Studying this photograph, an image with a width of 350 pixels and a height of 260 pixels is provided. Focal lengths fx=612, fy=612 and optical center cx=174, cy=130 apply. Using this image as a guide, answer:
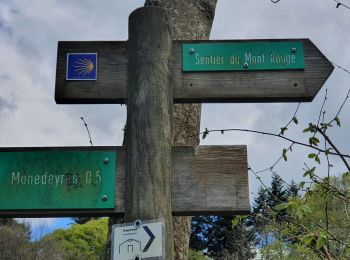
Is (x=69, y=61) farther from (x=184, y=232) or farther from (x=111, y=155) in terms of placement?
(x=184, y=232)

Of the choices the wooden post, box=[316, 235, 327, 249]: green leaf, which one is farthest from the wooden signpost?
box=[316, 235, 327, 249]: green leaf

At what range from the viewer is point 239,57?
3.21 m

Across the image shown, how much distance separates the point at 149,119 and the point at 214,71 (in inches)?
19.6

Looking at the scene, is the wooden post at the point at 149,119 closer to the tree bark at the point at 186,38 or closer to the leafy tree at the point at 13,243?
the tree bark at the point at 186,38

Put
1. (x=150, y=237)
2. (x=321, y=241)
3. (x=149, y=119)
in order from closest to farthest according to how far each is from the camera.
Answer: (x=150, y=237)
(x=149, y=119)
(x=321, y=241)

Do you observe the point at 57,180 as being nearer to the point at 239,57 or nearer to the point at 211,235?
the point at 239,57

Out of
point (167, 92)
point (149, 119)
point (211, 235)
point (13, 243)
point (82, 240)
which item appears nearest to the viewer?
point (149, 119)

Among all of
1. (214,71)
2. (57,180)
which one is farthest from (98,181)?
(214,71)

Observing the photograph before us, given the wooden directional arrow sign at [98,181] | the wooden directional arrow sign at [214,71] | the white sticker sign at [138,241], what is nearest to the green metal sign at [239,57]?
the wooden directional arrow sign at [214,71]

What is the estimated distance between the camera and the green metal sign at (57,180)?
2.95m

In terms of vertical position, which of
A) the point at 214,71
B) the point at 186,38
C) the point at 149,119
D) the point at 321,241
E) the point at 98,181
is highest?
the point at 186,38

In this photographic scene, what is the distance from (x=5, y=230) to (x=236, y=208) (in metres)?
30.7

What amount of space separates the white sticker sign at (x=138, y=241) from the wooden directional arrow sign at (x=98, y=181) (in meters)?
0.24

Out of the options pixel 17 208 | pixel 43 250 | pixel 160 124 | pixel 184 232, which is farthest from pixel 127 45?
pixel 43 250
